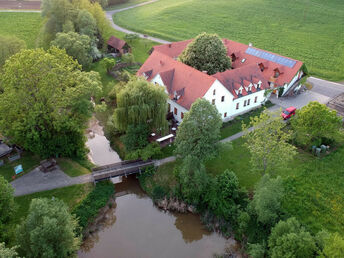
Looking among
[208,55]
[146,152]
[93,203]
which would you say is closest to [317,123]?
[208,55]

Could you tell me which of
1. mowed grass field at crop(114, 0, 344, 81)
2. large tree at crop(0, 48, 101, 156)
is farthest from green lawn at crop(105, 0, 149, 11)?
large tree at crop(0, 48, 101, 156)

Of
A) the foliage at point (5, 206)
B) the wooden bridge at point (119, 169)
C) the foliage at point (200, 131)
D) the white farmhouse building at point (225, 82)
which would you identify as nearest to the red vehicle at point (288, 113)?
the white farmhouse building at point (225, 82)

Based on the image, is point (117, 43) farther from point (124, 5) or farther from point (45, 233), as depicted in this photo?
point (45, 233)

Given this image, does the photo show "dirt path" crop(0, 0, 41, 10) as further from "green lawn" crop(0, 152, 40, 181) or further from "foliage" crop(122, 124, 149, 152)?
"foliage" crop(122, 124, 149, 152)

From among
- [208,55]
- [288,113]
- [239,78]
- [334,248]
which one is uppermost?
[208,55]

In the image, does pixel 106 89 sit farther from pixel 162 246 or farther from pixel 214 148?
pixel 162 246
